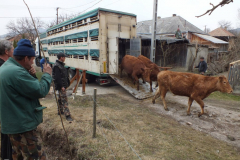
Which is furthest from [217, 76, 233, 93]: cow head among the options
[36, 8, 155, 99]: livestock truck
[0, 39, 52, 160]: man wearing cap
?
[0, 39, 52, 160]: man wearing cap

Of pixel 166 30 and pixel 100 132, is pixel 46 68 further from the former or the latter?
pixel 166 30

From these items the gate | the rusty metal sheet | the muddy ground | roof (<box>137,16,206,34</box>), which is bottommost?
the muddy ground

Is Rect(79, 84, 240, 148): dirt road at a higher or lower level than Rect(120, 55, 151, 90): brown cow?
lower

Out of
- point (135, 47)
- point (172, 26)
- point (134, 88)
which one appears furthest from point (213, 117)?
point (172, 26)

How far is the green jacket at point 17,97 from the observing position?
1.87m

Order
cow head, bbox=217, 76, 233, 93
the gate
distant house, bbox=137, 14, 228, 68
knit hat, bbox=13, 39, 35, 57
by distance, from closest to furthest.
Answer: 1. knit hat, bbox=13, 39, 35, 57
2. cow head, bbox=217, 76, 233, 93
3. the gate
4. distant house, bbox=137, 14, 228, 68

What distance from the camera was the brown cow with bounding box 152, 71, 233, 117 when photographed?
4920mm

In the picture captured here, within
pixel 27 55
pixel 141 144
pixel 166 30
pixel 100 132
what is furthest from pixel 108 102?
pixel 166 30

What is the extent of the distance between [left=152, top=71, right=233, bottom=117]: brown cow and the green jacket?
15.0 feet

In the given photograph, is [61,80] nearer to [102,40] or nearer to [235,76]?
[102,40]

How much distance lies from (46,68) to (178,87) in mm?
4451

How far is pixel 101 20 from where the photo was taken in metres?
7.57

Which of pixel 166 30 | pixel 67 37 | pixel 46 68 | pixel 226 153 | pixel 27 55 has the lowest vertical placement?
pixel 226 153

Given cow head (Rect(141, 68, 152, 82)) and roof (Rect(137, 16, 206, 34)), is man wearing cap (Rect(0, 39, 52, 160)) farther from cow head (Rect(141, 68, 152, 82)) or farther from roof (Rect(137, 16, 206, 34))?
roof (Rect(137, 16, 206, 34))
